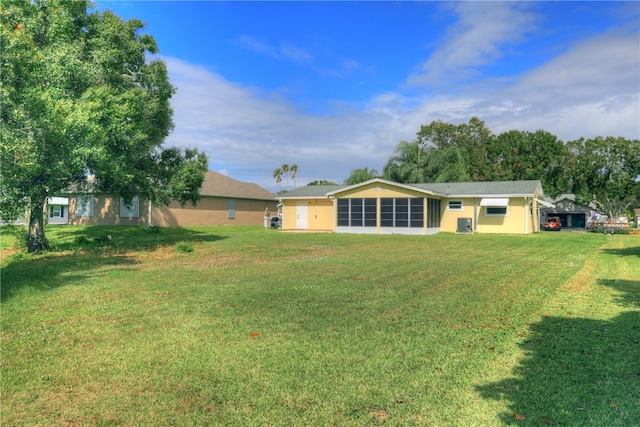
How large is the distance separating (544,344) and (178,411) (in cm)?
410

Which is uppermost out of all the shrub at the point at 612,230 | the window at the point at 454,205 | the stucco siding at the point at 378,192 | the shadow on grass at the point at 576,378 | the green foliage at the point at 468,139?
the green foliage at the point at 468,139

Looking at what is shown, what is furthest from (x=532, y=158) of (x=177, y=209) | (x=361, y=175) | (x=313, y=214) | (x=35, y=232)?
(x=35, y=232)

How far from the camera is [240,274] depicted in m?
9.97

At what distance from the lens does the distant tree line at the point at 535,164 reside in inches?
1580

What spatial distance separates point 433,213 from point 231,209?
17.6m

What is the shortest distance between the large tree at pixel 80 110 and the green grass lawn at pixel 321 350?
3.67 m

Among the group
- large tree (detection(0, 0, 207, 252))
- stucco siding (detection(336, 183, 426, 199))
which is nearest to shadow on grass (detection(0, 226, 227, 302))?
large tree (detection(0, 0, 207, 252))

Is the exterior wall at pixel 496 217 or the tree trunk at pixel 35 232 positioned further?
the exterior wall at pixel 496 217

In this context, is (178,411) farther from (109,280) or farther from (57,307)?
(109,280)

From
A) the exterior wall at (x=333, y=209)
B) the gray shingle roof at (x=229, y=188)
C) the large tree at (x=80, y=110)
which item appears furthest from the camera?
the gray shingle roof at (x=229, y=188)

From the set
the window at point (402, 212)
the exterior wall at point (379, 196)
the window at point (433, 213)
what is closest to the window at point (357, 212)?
the exterior wall at point (379, 196)

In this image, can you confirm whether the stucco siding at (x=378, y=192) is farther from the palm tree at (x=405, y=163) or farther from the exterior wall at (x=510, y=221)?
the palm tree at (x=405, y=163)

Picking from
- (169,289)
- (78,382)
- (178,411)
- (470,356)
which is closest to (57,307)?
(169,289)

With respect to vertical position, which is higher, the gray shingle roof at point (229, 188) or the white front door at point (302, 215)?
the gray shingle roof at point (229, 188)
